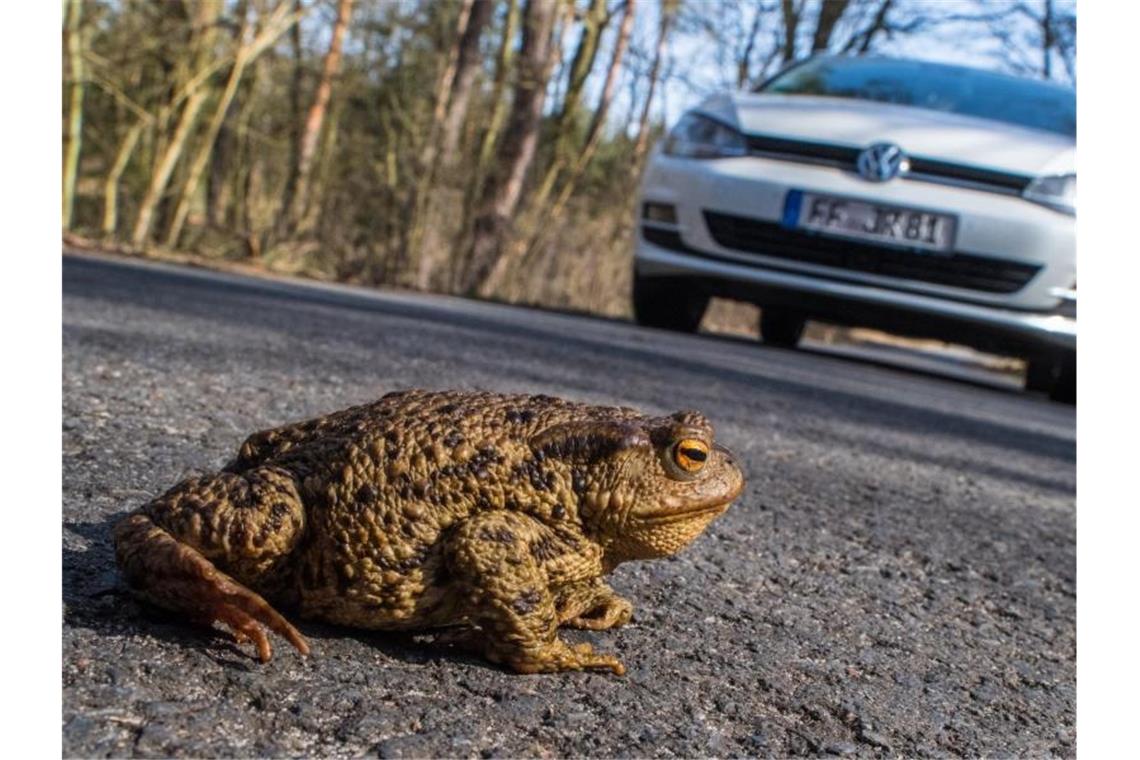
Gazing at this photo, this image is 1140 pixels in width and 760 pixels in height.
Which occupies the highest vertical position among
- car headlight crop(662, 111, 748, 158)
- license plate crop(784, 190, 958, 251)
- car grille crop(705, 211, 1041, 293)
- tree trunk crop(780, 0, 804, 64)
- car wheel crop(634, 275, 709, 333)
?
tree trunk crop(780, 0, 804, 64)

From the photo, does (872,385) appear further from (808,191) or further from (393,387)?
(393,387)

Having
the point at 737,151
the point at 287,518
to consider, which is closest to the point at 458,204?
the point at 737,151

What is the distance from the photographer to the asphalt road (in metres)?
1.26

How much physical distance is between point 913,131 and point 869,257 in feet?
2.42

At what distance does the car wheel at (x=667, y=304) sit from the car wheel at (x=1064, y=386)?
239 centimetres

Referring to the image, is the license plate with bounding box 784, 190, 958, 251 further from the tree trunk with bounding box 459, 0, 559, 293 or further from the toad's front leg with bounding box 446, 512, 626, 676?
the tree trunk with bounding box 459, 0, 559, 293

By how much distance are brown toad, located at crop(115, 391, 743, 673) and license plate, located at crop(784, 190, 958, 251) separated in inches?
193

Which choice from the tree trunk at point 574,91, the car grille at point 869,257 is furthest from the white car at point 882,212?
the tree trunk at point 574,91

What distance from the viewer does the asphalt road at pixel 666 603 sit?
126 centimetres

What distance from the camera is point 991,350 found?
6.90 m

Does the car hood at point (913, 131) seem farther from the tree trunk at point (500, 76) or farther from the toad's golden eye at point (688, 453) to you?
the tree trunk at point (500, 76)

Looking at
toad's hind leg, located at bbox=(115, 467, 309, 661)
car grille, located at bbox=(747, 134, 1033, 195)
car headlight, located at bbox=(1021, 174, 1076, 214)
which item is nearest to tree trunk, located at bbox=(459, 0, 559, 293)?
car grille, located at bbox=(747, 134, 1033, 195)

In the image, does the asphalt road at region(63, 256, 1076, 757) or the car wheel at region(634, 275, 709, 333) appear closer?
the asphalt road at region(63, 256, 1076, 757)

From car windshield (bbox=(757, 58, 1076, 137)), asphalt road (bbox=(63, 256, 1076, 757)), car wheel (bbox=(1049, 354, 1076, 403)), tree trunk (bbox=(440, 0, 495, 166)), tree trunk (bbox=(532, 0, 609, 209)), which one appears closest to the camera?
asphalt road (bbox=(63, 256, 1076, 757))
